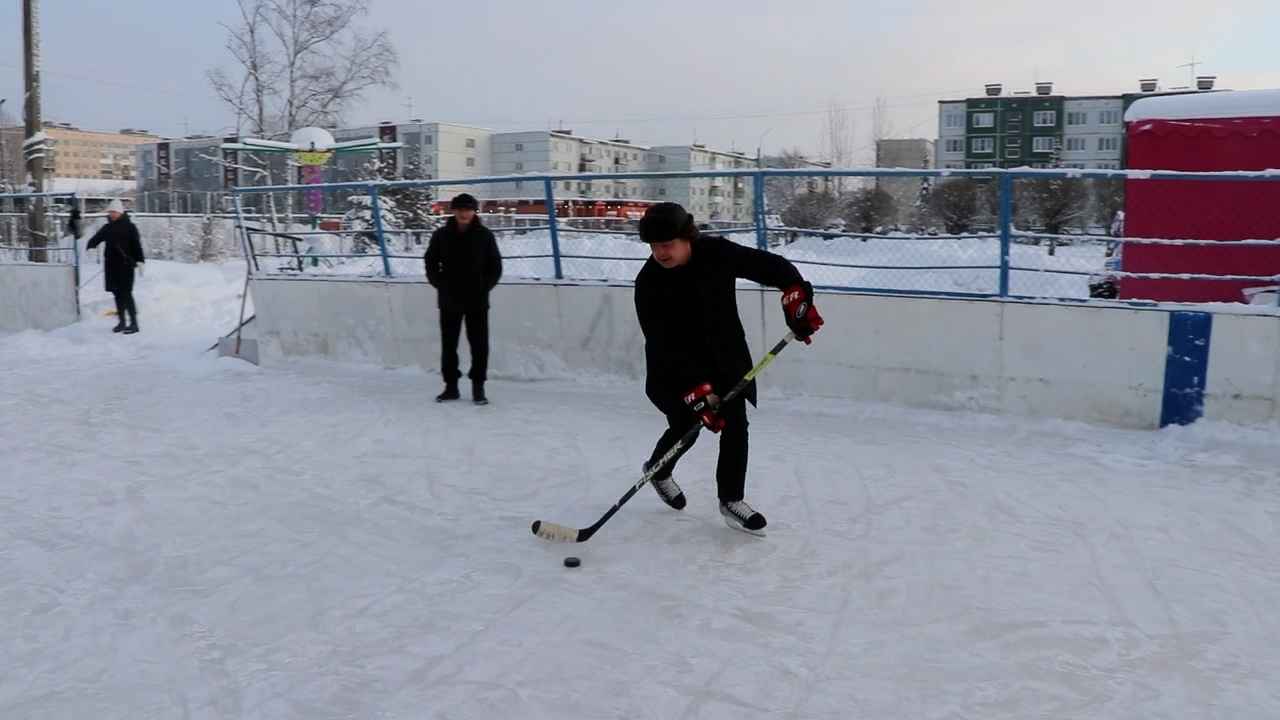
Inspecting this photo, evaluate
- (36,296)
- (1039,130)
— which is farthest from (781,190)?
(1039,130)

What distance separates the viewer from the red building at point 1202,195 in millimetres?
7852

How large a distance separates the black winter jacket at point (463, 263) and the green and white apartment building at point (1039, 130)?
72.3 meters

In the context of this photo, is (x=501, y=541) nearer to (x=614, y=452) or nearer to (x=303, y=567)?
(x=303, y=567)

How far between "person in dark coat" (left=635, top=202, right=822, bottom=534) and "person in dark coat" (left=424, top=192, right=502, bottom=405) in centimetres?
343

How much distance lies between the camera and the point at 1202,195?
319 inches

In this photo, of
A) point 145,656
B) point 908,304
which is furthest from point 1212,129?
point 145,656

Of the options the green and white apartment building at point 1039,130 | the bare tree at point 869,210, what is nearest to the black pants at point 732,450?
the bare tree at point 869,210

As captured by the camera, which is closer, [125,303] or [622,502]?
[622,502]

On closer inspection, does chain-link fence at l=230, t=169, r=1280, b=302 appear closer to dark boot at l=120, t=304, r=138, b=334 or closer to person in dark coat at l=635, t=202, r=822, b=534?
person in dark coat at l=635, t=202, r=822, b=534

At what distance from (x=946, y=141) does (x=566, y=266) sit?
273 feet

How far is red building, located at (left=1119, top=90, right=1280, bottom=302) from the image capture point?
7.85 m

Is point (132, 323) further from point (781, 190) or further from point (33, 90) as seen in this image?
point (781, 190)

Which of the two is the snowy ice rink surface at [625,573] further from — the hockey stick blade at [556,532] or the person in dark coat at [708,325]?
the person in dark coat at [708,325]

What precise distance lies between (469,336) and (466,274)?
519 millimetres
